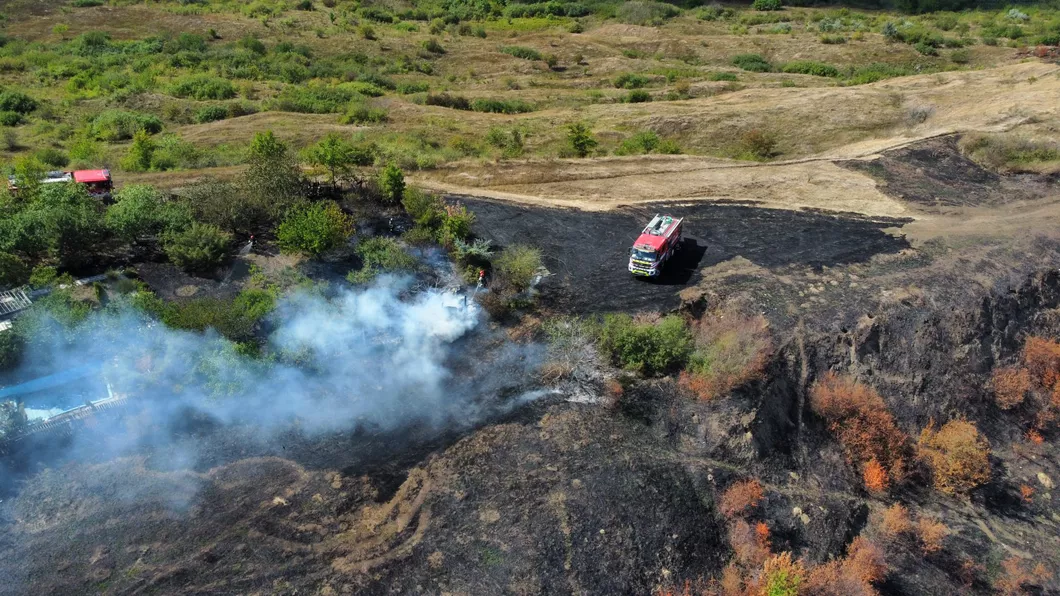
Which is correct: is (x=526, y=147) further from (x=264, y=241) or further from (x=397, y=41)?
(x=397, y=41)

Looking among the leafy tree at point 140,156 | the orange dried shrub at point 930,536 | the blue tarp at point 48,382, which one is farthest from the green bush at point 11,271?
the orange dried shrub at point 930,536

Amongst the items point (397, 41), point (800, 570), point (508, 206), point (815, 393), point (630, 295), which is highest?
point (397, 41)

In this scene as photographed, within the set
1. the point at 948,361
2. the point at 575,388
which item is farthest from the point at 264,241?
the point at 948,361

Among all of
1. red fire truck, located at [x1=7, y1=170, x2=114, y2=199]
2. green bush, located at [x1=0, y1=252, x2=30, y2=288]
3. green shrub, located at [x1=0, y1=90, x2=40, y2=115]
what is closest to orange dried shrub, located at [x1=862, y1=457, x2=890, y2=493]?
green bush, located at [x1=0, y1=252, x2=30, y2=288]

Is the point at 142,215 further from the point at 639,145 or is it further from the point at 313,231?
the point at 639,145

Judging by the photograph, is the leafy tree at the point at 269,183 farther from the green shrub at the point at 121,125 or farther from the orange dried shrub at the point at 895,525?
the orange dried shrub at the point at 895,525
